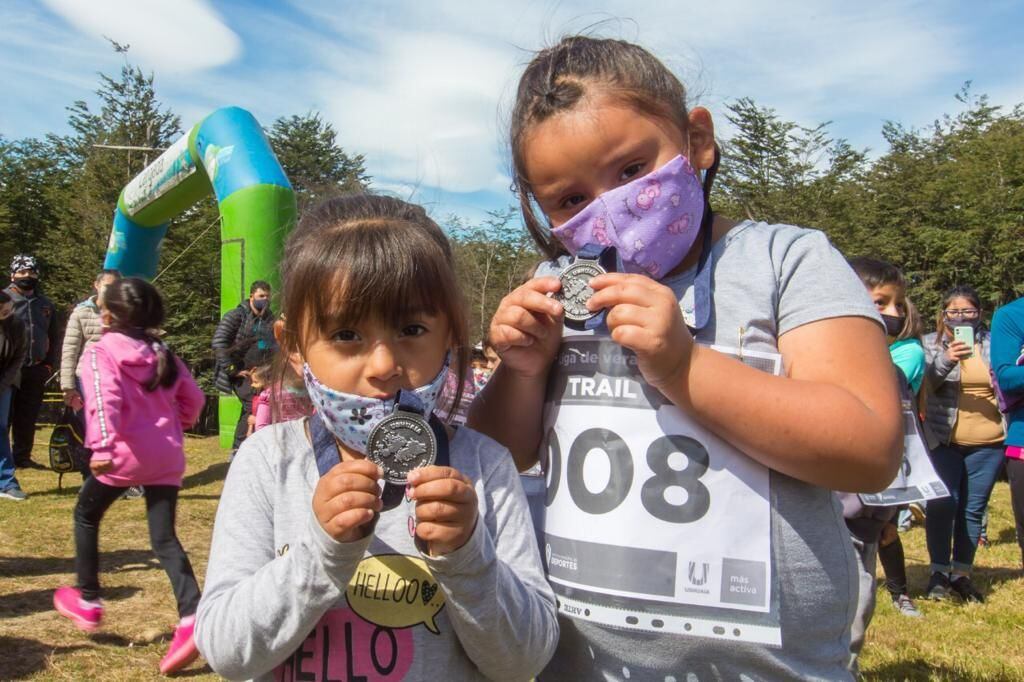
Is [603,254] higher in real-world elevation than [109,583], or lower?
higher

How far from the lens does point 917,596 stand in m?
5.96

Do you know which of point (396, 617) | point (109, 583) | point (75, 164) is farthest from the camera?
point (75, 164)

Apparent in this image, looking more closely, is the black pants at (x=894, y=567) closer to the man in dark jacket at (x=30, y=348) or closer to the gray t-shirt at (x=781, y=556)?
the gray t-shirt at (x=781, y=556)

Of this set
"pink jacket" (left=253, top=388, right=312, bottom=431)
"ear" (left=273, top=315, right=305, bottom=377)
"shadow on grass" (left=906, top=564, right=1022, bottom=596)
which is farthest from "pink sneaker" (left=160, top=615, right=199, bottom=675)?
"shadow on grass" (left=906, top=564, right=1022, bottom=596)

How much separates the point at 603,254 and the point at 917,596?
5673 millimetres

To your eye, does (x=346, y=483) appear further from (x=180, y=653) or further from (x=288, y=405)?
(x=180, y=653)

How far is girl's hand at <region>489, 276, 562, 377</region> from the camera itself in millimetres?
1390

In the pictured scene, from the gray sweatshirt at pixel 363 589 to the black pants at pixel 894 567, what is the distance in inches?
181

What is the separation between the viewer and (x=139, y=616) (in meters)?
4.80

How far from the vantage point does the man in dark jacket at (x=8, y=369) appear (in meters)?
7.69

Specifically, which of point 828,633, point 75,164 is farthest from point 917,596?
point 75,164

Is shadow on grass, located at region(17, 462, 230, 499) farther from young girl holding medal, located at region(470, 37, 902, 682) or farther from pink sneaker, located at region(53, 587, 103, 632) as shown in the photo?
young girl holding medal, located at region(470, 37, 902, 682)

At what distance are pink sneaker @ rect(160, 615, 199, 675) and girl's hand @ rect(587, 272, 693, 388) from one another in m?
3.42

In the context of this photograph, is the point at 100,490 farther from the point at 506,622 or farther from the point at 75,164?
the point at 75,164
